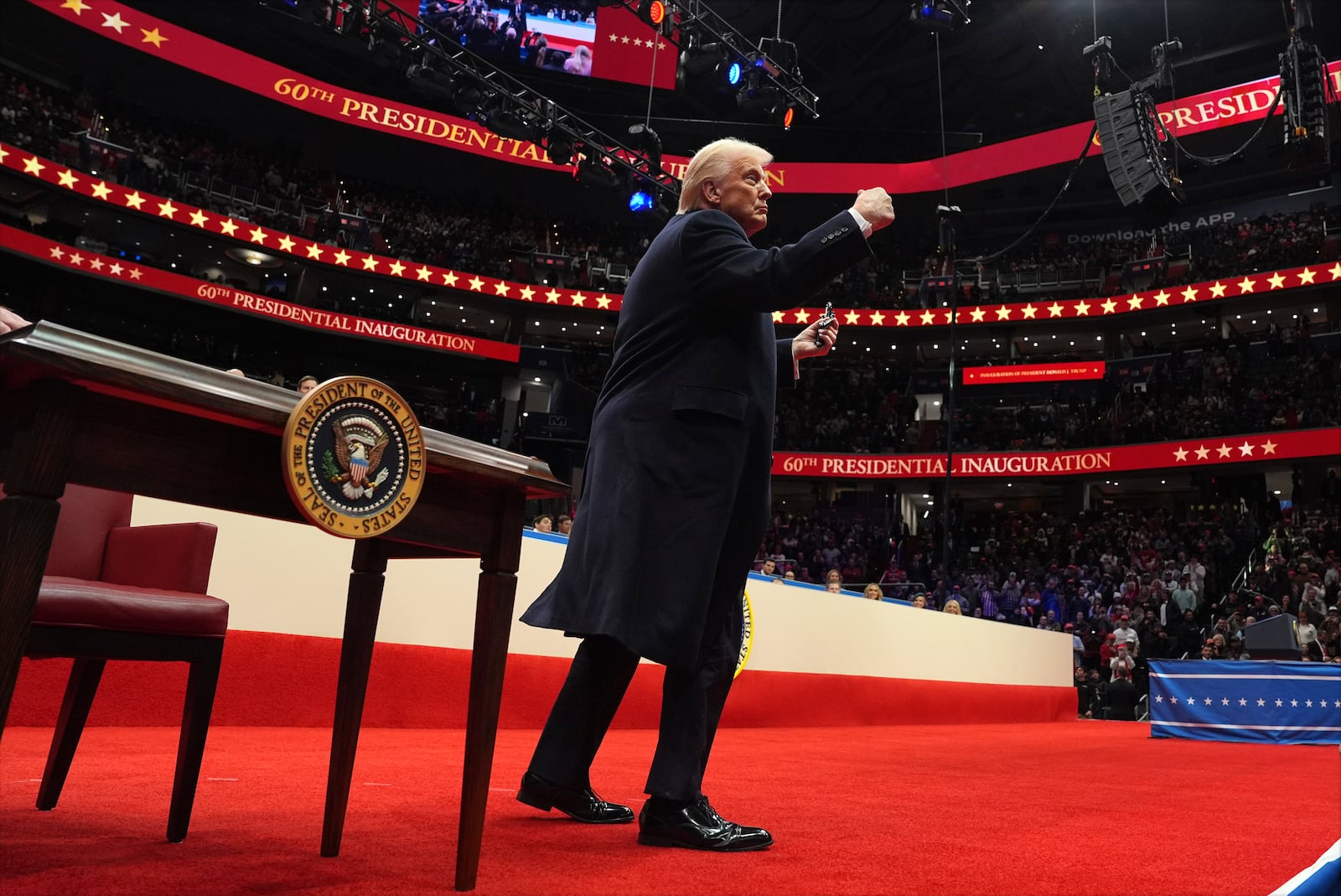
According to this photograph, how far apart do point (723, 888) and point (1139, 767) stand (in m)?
3.45

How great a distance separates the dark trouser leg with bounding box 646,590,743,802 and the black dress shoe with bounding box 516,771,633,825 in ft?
0.64

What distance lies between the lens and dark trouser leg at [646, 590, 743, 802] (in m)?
1.76

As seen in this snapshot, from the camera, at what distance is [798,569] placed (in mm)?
16469

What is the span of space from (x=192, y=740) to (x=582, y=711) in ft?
2.29

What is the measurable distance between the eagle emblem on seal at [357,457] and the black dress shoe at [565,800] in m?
0.93

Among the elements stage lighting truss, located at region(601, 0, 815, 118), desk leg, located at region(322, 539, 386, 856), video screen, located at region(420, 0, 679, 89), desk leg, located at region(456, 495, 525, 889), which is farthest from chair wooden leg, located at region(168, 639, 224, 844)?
video screen, located at region(420, 0, 679, 89)

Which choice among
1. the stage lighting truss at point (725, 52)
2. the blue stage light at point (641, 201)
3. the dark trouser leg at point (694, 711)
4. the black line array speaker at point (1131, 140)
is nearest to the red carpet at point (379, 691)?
the dark trouser leg at point (694, 711)

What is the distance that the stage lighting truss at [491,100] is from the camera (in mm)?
10273

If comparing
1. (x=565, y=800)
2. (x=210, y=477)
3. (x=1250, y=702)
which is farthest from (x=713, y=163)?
(x=1250, y=702)

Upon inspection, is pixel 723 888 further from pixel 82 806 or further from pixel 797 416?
pixel 797 416

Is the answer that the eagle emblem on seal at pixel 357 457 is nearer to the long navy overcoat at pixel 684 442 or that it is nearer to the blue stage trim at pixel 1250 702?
the long navy overcoat at pixel 684 442

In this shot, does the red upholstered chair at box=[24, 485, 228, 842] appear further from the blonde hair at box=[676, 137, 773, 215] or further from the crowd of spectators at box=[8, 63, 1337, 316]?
the crowd of spectators at box=[8, 63, 1337, 316]

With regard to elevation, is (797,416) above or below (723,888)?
above

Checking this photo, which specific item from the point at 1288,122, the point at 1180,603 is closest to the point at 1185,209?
the point at 1180,603
